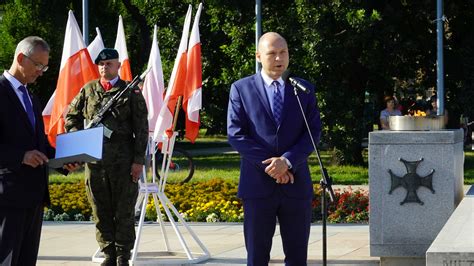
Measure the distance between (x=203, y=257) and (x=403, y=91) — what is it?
2102 cm

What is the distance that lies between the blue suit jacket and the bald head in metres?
0.10

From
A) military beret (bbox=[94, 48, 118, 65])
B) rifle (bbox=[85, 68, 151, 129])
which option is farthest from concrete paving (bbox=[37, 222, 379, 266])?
military beret (bbox=[94, 48, 118, 65])

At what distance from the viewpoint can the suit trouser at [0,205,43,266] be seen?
6.78m

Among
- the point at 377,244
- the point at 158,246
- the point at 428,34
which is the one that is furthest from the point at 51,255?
the point at 428,34

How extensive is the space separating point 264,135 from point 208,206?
26.2 feet

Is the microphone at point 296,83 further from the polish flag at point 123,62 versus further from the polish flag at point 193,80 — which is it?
the polish flag at point 123,62

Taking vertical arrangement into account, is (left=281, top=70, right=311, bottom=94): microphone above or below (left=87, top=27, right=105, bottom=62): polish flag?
below

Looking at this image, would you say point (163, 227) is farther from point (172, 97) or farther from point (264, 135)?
point (264, 135)

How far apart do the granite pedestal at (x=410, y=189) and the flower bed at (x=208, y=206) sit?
425 cm

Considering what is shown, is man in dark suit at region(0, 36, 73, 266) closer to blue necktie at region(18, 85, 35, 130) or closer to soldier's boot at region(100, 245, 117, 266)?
blue necktie at region(18, 85, 35, 130)

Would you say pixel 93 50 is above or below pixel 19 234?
above

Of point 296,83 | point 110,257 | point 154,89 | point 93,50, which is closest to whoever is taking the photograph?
point 296,83

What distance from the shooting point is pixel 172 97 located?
1205 cm

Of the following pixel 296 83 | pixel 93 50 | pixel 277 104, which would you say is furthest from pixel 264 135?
pixel 93 50
